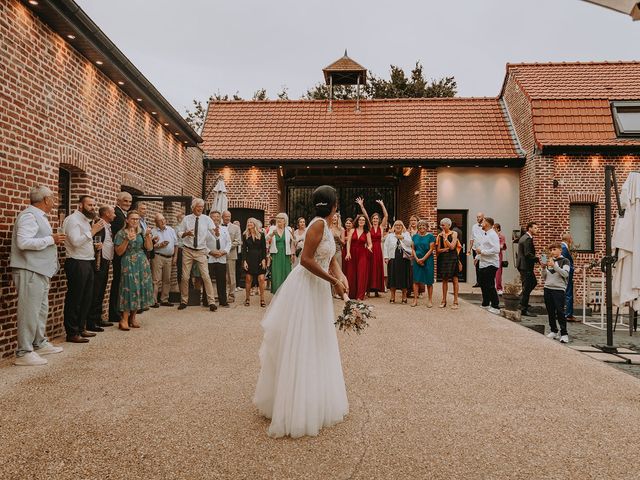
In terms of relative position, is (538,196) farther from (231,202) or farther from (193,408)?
(193,408)

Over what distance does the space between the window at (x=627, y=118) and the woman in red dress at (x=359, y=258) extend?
953 centimetres

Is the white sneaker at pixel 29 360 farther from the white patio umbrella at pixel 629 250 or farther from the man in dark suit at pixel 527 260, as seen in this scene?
the man in dark suit at pixel 527 260

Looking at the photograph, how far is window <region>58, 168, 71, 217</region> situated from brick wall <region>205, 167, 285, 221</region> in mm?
8316

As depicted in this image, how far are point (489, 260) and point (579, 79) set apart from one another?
1072 cm

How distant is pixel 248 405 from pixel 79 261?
11.9 ft

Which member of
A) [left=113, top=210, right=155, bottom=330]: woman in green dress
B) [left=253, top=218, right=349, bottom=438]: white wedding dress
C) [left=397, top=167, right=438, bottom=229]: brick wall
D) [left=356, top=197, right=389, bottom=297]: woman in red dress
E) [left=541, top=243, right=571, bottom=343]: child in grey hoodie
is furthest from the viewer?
[left=397, top=167, right=438, bottom=229]: brick wall

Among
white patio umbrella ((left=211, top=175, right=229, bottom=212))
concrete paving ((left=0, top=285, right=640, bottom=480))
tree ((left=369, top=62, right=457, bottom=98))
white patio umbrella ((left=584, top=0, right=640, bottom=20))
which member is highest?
tree ((left=369, top=62, right=457, bottom=98))

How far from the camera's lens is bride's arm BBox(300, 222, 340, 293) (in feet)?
11.5

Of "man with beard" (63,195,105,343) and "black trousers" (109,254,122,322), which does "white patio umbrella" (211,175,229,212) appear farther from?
"man with beard" (63,195,105,343)

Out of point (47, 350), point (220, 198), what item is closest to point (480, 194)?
point (220, 198)

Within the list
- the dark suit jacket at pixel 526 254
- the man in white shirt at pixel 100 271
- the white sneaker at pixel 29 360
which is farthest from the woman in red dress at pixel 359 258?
the white sneaker at pixel 29 360

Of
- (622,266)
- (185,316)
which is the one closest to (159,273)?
(185,316)

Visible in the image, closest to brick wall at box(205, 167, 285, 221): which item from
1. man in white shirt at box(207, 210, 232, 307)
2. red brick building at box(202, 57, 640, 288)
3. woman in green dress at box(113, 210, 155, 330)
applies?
red brick building at box(202, 57, 640, 288)

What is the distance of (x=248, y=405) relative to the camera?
4.08 meters
